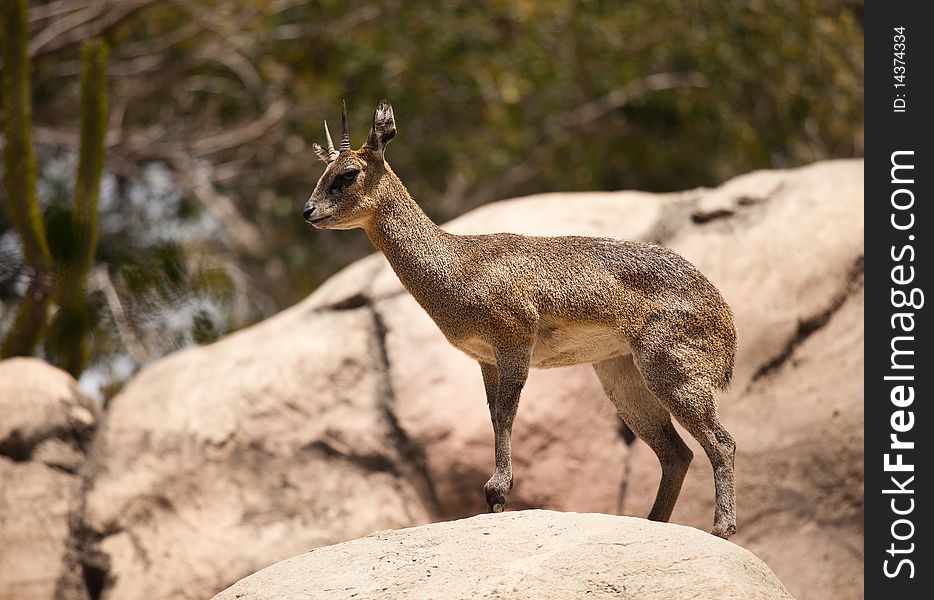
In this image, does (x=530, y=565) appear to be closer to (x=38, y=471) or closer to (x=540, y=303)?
(x=540, y=303)

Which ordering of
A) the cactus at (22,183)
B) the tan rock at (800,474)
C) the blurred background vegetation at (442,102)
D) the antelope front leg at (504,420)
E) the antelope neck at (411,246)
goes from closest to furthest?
the antelope front leg at (504,420), the antelope neck at (411,246), the tan rock at (800,474), the cactus at (22,183), the blurred background vegetation at (442,102)

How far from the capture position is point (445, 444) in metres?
9.15

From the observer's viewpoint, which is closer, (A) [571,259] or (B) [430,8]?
(A) [571,259]

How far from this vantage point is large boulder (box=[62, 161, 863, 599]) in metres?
9.03

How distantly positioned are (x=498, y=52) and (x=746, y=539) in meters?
10.5

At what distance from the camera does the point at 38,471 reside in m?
9.30

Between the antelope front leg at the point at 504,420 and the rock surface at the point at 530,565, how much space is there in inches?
12.6

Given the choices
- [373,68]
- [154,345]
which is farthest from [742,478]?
[373,68]

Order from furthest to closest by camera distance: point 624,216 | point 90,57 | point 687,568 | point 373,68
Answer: point 373,68, point 90,57, point 624,216, point 687,568

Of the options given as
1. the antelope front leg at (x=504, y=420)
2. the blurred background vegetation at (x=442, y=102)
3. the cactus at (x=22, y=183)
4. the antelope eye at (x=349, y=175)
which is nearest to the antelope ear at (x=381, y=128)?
the antelope eye at (x=349, y=175)

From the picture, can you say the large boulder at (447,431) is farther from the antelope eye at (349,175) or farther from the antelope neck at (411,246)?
the antelope eye at (349,175)

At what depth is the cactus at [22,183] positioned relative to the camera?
411 inches

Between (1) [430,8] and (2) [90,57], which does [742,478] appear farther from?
(1) [430,8]

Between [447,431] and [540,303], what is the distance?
2635 mm
